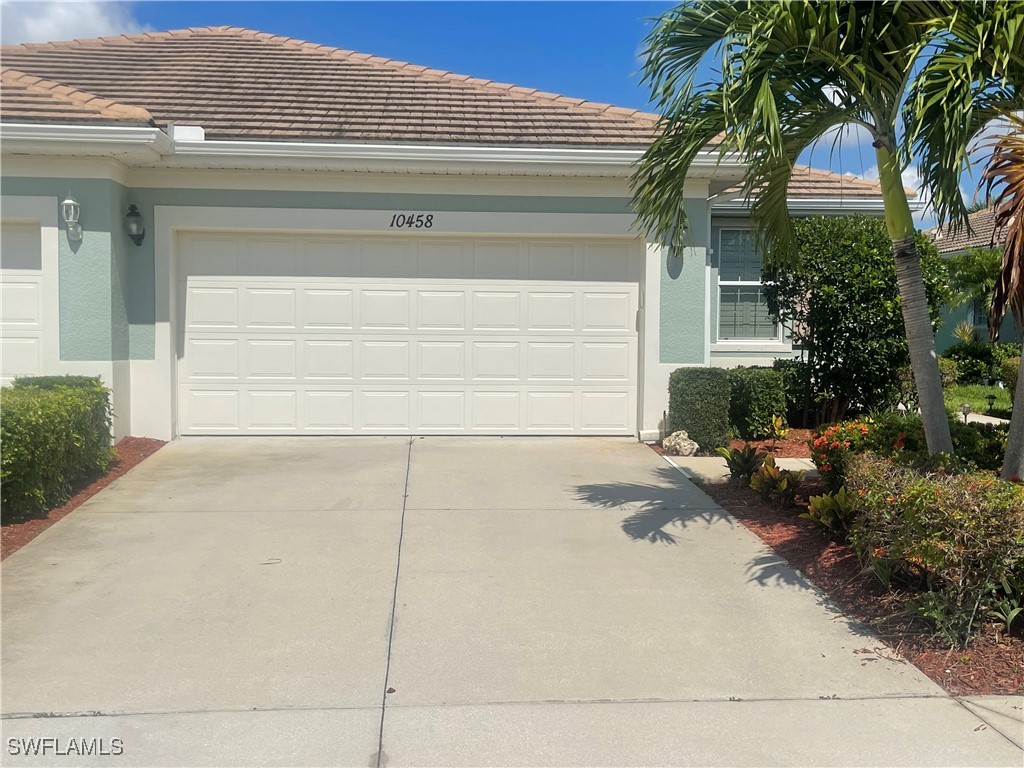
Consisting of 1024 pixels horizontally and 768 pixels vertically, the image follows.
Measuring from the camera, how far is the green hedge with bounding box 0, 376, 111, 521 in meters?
6.40

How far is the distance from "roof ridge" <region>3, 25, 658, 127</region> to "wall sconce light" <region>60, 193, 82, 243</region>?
509 cm

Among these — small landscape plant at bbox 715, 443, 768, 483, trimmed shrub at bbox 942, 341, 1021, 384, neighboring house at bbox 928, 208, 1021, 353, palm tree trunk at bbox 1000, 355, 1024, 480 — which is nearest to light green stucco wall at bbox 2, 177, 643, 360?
small landscape plant at bbox 715, 443, 768, 483

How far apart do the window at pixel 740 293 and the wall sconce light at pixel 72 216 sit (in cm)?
868

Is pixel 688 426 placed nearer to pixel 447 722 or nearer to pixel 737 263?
pixel 737 263

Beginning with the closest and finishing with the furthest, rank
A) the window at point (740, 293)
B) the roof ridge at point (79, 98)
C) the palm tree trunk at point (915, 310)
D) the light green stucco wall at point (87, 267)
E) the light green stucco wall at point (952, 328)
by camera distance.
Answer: the palm tree trunk at point (915, 310)
the roof ridge at point (79, 98)
the light green stucco wall at point (87, 267)
the window at point (740, 293)
the light green stucco wall at point (952, 328)

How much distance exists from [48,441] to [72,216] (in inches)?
135

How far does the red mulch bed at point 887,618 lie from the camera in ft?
13.8

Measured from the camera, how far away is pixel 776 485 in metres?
7.28

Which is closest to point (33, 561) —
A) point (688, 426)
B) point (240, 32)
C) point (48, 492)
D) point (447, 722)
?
point (48, 492)

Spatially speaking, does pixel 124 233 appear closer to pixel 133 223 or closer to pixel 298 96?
pixel 133 223

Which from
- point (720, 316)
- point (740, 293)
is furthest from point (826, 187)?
point (720, 316)

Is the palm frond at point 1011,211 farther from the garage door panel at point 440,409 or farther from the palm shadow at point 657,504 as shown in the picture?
the garage door panel at point 440,409

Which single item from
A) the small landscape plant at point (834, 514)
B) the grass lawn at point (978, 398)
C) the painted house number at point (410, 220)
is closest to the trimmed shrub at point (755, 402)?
the grass lawn at point (978, 398)

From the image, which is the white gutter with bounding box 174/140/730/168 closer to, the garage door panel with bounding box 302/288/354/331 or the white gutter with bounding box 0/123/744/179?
the white gutter with bounding box 0/123/744/179
